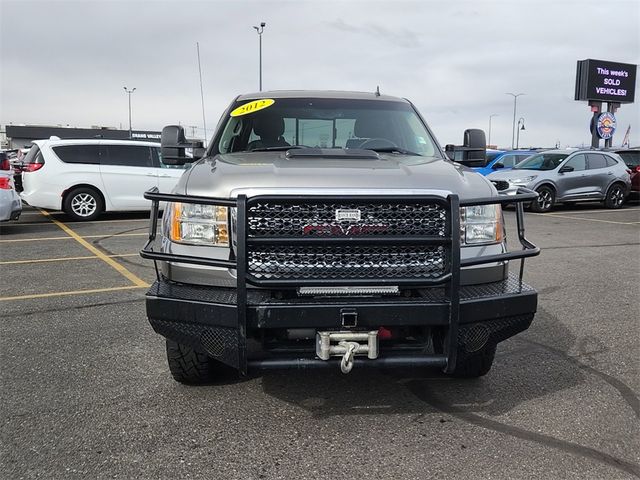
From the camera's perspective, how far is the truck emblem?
9.26 feet

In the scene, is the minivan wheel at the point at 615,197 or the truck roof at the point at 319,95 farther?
the minivan wheel at the point at 615,197

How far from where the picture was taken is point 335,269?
2863 mm

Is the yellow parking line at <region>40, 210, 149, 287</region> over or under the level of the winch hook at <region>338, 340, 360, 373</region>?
under

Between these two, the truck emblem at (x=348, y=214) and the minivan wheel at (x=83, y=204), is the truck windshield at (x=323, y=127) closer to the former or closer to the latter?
the truck emblem at (x=348, y=214)

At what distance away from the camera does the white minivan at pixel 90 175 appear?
12.1 meters

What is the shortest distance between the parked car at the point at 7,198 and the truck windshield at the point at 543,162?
12.6m

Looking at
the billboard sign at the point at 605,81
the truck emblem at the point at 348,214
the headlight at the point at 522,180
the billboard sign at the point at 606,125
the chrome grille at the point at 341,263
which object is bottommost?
the headlight at the point at 522,180

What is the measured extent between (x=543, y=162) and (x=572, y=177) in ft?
2.84

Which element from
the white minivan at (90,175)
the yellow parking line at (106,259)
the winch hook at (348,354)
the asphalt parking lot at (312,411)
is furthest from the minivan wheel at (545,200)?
the winch hook at (348,354)

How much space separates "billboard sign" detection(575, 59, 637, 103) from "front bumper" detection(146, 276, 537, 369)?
30.7 m

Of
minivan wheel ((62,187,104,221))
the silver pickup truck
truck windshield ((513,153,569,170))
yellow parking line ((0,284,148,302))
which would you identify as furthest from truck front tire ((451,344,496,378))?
truck windshield ((513,153,569,170))

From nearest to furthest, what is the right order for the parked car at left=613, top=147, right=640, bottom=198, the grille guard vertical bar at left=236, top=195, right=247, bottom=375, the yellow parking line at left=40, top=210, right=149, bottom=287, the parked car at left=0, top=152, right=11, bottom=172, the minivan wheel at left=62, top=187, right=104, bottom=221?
the grille guard vertical bar at left=236, top=195, right=247, bottom=375 → the yellow parking line at left=40, top=210, right=149, bottom=287 → the parked car at left=0, top=152, right=11, bottom=172 → the minivan wheel at left=62, top=187, right=104, bottom=221 → the parked car at left=613, top=147, right=640, bottom=198

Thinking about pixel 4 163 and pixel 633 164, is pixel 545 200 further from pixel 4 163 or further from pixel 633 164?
pixel 4 163

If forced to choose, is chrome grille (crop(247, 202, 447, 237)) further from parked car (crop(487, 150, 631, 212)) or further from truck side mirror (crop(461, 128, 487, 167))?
parked car (crop(487, 150, 631, 212))
